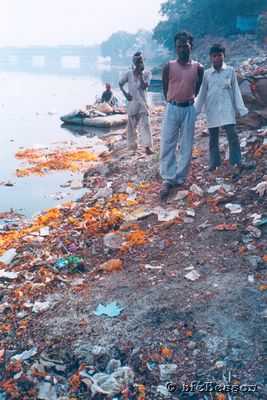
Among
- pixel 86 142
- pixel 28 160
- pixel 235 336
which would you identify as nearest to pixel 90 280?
pixel 235 336

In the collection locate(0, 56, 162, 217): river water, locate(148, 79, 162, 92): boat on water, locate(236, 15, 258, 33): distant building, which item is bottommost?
locate(0, 56, 162, 217): river water

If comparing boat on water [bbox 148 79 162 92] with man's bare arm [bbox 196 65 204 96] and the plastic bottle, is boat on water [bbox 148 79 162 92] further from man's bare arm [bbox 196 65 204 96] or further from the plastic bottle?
the plastic bottle

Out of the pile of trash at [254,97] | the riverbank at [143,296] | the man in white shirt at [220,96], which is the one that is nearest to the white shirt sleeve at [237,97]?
the man in white shirt at [220,96]

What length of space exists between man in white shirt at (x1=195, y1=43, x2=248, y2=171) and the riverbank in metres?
0.61

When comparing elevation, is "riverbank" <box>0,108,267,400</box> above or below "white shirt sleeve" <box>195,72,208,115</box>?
A: below

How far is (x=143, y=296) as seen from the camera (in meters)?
3.40

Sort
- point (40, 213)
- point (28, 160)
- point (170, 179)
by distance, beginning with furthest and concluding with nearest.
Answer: point (28, 160) → point (40, 213) → point (170, 179)

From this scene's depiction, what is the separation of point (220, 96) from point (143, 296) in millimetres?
2654

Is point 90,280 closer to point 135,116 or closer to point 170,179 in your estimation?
point 170,179

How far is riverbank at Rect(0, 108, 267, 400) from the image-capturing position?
2742 millimetres

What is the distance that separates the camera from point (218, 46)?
4.79m

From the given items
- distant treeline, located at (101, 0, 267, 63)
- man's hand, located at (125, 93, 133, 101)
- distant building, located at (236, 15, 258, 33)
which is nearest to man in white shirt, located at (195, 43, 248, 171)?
man's hand, located at (125, 93, 133, 101)

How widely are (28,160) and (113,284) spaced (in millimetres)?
6693

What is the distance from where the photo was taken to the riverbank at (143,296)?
108 inches
